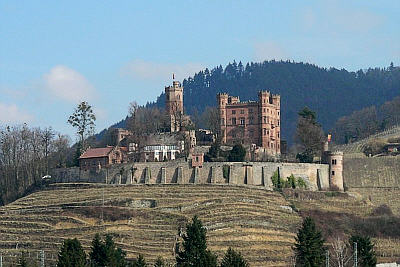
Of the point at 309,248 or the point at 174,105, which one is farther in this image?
the point at 174,105

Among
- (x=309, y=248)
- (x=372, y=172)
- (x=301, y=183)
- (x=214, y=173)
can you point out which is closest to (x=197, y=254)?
(x=309, y=248)

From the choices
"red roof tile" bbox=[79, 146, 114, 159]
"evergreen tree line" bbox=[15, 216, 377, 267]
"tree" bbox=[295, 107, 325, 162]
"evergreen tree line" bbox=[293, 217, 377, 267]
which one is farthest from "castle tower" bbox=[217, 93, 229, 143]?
"evergreen tree line" bbox=[15, 216, 377, 267]

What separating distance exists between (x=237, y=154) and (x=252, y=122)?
1037 cm

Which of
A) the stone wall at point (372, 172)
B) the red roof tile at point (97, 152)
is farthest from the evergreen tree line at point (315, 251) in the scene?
the red roof tile at point (97, 152)

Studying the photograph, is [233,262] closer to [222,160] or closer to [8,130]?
[222,160]

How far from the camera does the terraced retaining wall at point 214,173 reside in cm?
10262

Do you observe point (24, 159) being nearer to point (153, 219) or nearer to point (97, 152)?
point (97, 152)

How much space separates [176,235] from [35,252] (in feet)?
36.6

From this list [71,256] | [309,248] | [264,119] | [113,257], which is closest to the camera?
[71,256]

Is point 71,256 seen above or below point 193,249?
below

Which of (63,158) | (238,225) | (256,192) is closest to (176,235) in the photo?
(238,225)

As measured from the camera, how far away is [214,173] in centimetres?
10238

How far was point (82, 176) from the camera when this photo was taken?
108m

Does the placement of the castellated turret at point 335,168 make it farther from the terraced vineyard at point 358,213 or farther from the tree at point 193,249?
the tree at point 193,249
